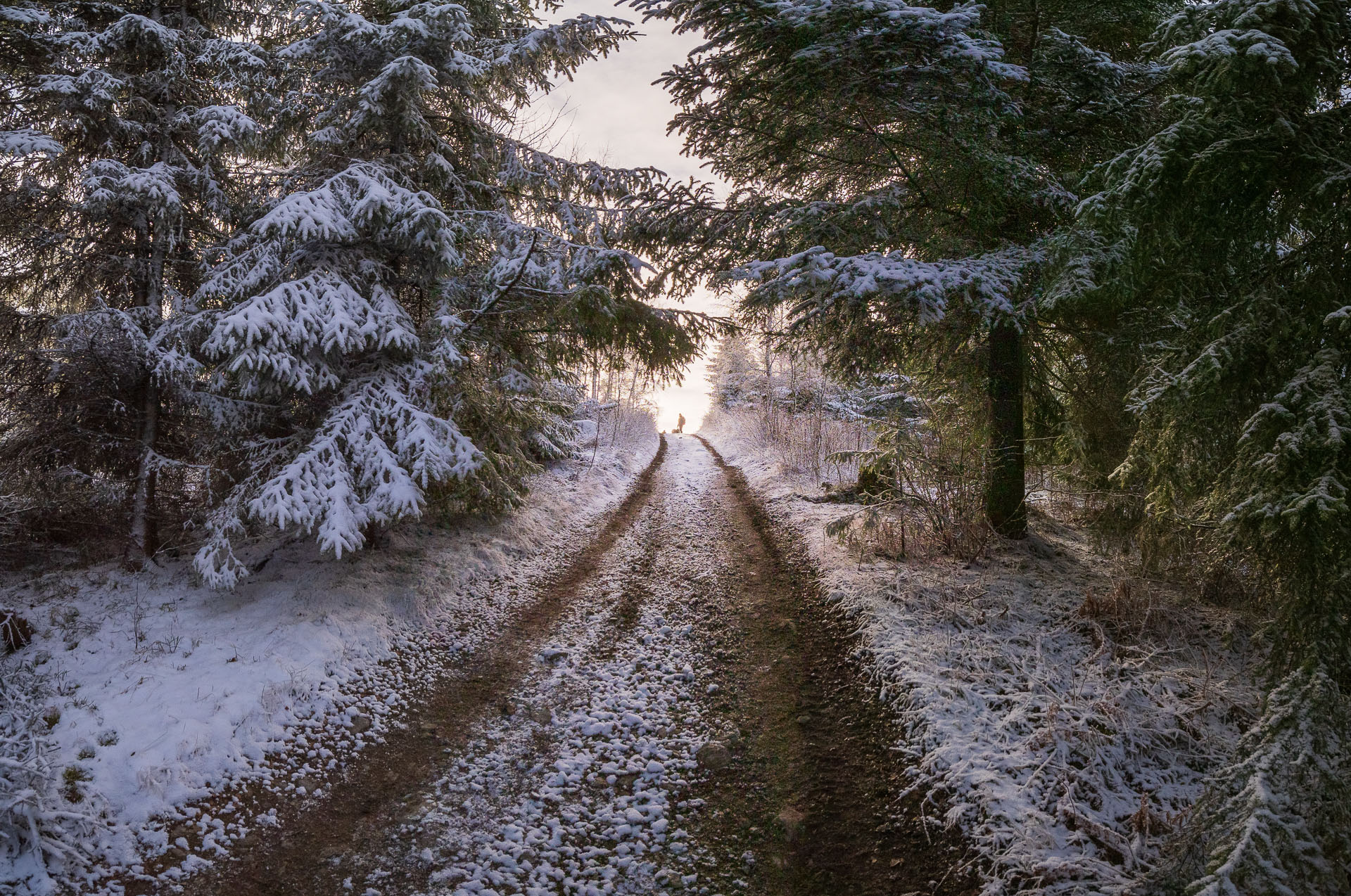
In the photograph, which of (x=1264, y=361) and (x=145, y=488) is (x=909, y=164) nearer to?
(x=1264, y=361)

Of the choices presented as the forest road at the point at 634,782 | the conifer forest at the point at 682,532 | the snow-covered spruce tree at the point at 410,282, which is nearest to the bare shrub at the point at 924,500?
the conifer forest at the point at 682,532

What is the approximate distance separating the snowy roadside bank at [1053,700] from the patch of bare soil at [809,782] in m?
0.24

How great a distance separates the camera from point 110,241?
7.82 m

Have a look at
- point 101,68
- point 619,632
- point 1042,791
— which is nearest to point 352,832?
point 619,632

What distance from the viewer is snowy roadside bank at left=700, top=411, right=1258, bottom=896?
348cm

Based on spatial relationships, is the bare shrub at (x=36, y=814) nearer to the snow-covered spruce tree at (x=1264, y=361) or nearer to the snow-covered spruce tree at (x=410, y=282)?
the snow-covered spruce tree at (x=410, y=282)

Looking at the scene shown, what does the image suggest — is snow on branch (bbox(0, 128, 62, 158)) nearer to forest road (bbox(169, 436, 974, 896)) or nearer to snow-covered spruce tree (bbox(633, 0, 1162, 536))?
snow-covered spruce tree (bbox(633, 0, 1162, 536))

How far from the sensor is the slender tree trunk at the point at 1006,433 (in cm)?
812

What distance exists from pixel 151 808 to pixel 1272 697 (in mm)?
6890

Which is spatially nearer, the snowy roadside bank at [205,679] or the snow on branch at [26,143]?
the snowy roadside bank at [205,679]

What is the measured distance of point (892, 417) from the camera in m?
8.30

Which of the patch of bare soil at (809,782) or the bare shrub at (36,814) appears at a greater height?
the bare shrub at (36,814)

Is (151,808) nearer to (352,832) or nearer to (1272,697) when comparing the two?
(352,832)

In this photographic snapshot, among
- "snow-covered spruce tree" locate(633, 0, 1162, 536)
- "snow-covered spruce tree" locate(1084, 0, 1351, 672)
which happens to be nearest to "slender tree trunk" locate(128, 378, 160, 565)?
"snow-covered spruce tree" locate(633, 0, 1162, 536)
